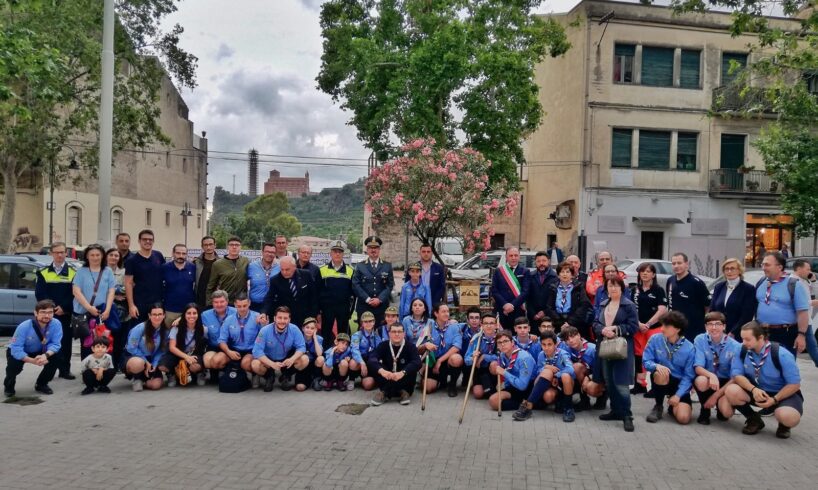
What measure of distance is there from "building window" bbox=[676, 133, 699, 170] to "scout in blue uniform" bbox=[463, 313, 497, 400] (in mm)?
22362

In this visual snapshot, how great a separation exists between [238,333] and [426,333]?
8.37 feet

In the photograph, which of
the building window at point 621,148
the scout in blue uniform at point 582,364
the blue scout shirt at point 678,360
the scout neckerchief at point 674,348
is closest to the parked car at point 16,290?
the scout in blue uniform at point 582,364

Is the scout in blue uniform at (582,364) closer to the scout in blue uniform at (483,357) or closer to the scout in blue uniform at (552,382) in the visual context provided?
the scout in blue uniform at (552,382)

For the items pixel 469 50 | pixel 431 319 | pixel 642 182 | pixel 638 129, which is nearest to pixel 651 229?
pixel 642 182

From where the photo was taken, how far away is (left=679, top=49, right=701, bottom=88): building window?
27.2m

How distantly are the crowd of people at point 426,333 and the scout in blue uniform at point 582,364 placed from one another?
2cm

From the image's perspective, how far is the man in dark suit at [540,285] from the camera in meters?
8.96

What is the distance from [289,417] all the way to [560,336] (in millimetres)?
3402

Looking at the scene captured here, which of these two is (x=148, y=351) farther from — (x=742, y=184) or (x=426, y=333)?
(x=742, y=184)

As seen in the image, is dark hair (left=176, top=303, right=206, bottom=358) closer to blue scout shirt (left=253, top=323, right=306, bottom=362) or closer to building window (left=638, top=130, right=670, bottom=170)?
blue scout shirt (left=253, top=323, right=306, bottom=362)

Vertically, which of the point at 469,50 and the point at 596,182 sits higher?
the point at 469,50

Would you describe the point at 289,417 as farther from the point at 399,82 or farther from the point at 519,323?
the point at 399,82

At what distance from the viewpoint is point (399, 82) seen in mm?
21234

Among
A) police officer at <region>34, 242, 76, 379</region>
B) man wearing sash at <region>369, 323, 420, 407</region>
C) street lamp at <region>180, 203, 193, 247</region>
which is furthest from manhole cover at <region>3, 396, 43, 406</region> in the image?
street lamp at <region>180, 203, 193, 247</region>
